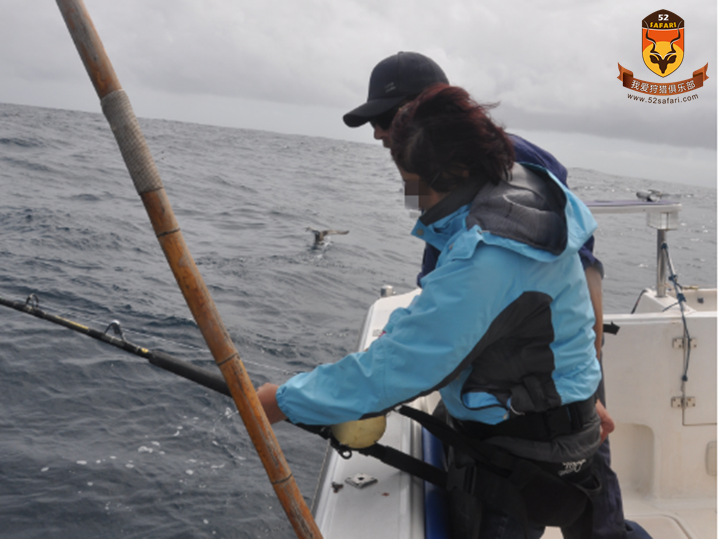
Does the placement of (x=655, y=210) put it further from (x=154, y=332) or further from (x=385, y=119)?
(x=154, y=332)

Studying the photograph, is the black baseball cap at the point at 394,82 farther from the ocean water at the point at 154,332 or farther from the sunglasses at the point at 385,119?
the ocean water at the point at 154,332

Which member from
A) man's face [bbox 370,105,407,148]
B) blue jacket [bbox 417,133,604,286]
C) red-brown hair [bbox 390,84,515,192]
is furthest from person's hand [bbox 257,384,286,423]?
man's face [bbox 370,105,407,148]

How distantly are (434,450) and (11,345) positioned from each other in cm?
536

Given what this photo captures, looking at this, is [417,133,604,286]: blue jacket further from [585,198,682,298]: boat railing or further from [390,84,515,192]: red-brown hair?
[585,198,682,298]: boat railing

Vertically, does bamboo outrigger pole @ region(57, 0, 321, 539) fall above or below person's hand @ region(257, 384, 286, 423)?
above

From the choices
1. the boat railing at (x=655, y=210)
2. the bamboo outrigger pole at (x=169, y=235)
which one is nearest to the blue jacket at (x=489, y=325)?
the bamboo outrigger pole at (x=169, y=235)

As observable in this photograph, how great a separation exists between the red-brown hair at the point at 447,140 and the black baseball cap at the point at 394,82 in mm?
826

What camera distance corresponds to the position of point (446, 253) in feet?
4.70

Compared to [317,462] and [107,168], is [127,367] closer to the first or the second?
[317,462]

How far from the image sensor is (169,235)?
1.33m

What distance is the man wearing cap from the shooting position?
1.96 meters

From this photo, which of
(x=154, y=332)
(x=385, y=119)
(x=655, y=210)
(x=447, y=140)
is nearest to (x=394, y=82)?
(x=385, y=119)

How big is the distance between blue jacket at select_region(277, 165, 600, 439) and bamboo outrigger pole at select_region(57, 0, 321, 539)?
0.12 m

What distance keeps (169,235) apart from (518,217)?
801 millimetres
